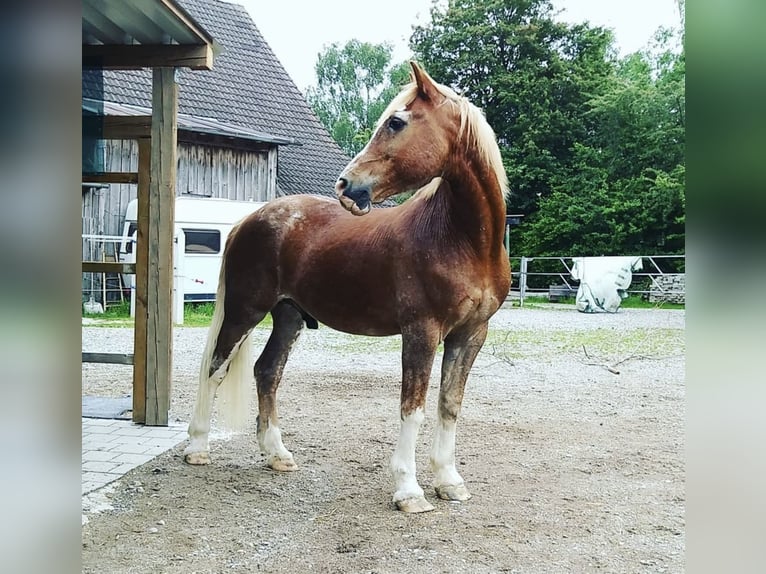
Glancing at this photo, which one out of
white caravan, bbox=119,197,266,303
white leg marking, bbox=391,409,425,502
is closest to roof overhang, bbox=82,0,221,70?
white leg marking, bbox=391,409,425,502

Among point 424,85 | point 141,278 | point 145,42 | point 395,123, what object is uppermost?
point 145,42

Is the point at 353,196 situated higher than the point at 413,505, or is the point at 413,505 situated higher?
the point at 353,196

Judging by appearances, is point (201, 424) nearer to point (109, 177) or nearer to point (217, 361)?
point (217, 361)

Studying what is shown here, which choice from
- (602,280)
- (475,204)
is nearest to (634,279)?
→ (602,280)

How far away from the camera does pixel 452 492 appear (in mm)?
2816

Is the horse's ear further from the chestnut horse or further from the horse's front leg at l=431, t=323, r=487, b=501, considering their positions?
the horse's front leg at l=431, t=323, r=487, b=501

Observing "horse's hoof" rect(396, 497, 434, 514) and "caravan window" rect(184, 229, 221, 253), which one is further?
"caravan window" rect(184, 229, 221, 253)

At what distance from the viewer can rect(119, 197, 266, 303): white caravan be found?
742 cm

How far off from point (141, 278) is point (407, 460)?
7.26 ft

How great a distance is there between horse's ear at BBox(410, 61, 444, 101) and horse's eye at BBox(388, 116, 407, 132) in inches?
5.2

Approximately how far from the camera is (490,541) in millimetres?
2406

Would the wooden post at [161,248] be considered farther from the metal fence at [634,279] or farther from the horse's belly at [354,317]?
the metal fence at [634,279]

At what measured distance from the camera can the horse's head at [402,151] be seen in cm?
242
